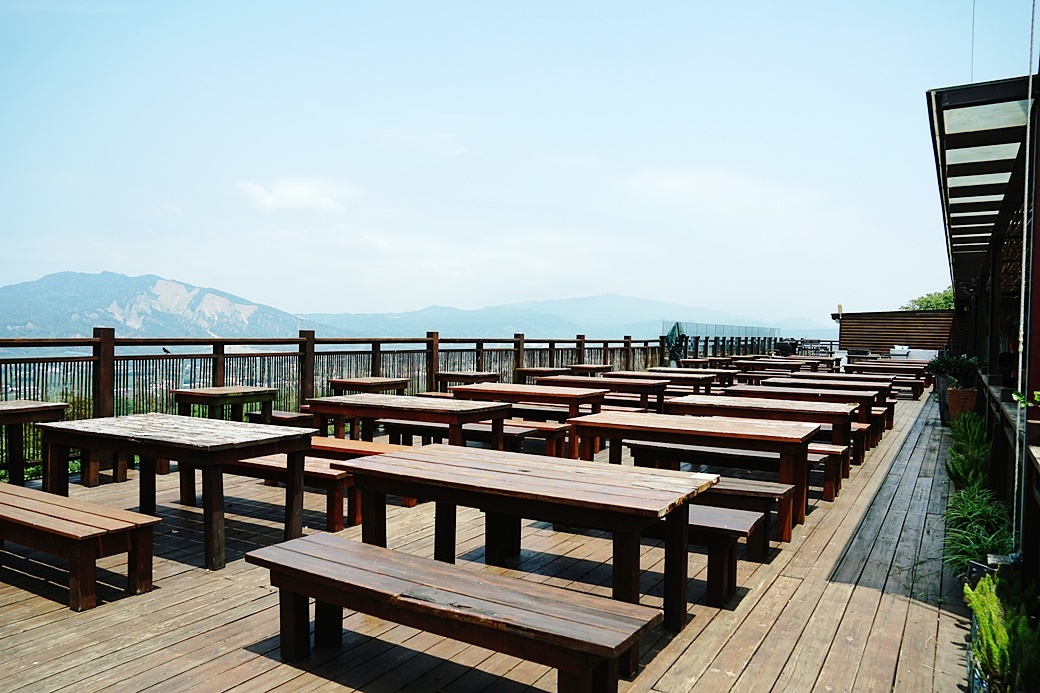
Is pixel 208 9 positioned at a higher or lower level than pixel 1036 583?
higher

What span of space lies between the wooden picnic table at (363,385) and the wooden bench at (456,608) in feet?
18.7

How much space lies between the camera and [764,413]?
6.20 meters

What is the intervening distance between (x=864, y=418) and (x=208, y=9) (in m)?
12.0

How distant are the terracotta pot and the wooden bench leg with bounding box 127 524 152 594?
10764 mm

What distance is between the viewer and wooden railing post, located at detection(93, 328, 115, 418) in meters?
6.73

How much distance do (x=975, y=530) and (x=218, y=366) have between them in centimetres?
712

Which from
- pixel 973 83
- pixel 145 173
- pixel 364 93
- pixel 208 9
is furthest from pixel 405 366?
pixel 145 173

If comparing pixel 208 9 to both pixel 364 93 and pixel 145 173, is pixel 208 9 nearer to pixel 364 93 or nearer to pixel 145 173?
pixel 364 93

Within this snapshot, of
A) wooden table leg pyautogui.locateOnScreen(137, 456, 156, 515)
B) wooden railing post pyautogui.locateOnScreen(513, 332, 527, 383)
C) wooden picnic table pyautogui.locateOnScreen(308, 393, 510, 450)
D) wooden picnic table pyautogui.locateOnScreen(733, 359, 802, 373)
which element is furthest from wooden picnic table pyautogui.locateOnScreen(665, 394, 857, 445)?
wooden picnic table pyautogui.locateOnScreen(733, 359, 802, 373)

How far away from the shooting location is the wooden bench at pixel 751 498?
404 centimetres

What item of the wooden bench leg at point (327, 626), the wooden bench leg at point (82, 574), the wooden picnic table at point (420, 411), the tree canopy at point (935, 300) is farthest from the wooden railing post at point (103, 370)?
the tree canopy at point (935, 300)

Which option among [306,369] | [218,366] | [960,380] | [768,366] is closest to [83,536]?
[218,366]

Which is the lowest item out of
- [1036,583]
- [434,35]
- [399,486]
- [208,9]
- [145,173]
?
[1036,583]

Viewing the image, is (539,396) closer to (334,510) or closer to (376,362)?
(334,510)
